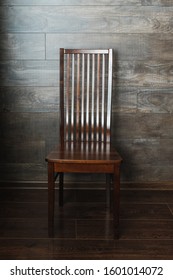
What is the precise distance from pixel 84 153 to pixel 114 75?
0.79 metres

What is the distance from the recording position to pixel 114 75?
232cm

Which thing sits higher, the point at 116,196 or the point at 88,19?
the point at 88,19

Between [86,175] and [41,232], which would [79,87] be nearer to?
[86,175]

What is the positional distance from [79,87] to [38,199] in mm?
792

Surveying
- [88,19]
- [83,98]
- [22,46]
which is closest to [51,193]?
[83,98]

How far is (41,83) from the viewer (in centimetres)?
233

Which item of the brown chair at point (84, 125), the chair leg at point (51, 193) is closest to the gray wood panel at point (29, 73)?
the brown chair at point (84, 125)

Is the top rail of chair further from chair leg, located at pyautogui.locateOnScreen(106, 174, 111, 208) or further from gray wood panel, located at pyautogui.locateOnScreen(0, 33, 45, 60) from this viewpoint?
chair leg, located at pyautogui.locateOnScreen(106, 174, 111, 208)

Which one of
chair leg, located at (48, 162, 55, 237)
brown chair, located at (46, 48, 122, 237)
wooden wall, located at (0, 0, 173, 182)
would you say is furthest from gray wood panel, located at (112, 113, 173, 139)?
chair leg, located at (48, 162, 55, 237)

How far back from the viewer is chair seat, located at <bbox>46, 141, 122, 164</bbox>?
5.34 feet

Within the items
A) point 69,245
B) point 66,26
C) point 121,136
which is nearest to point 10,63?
point 66,26

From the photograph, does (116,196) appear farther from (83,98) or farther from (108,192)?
(83,98)

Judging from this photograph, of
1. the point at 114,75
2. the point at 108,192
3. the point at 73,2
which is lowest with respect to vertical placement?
the point at 108,192

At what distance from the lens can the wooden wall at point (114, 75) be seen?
227cm
